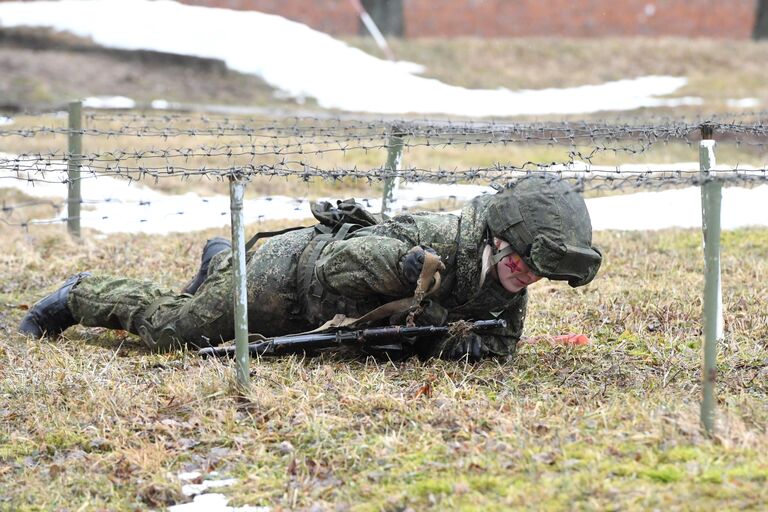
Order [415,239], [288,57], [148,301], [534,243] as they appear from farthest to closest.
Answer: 1. [288,57]
2. [148,301]
3. [415,239]
4. [534,243]

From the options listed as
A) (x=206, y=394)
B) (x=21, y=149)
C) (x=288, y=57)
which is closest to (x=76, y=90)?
(x=288, y=57)

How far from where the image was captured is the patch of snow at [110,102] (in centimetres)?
2083

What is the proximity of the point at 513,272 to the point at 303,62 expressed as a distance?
68.3 ft

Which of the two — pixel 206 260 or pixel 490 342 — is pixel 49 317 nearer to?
pixel 206 260

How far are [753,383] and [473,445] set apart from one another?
6.41ft

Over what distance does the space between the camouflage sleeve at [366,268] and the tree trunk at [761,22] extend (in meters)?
29.6

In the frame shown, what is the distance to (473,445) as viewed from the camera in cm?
485

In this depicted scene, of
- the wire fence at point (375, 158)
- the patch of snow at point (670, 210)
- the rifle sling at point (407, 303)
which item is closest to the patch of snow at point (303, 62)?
the wire fence at point (375, 158)

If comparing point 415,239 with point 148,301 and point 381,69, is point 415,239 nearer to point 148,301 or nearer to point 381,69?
point 148,301

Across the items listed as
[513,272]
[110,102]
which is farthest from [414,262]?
[110,102]

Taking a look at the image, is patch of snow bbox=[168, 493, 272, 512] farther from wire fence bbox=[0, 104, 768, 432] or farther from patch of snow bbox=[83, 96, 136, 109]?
patch of snow bbox=[83, 96, 136, 109]

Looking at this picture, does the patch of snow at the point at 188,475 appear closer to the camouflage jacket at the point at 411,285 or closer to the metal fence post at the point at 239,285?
the metal fence post at the point at 239,285

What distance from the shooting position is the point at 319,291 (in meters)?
6.34

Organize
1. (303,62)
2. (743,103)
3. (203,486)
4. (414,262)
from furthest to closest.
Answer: (303,62), (743,103), (414,262), (203,486)
